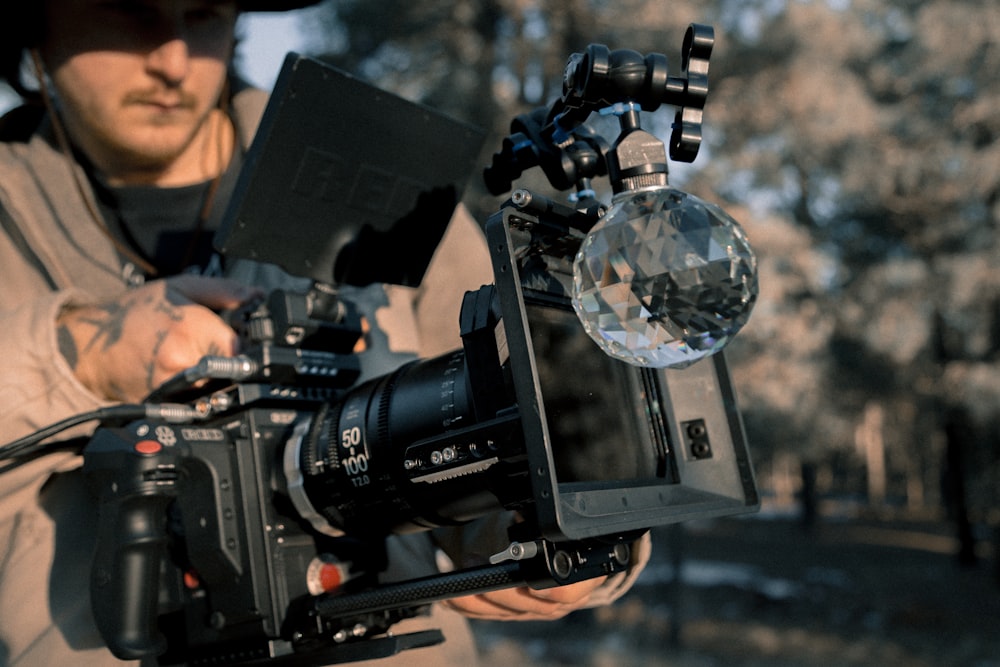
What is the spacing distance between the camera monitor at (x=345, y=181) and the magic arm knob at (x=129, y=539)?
388 millimetres

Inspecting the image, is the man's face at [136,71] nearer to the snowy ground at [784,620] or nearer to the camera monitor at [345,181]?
the camera monitor at [345,181]

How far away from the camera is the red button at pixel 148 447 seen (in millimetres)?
1403

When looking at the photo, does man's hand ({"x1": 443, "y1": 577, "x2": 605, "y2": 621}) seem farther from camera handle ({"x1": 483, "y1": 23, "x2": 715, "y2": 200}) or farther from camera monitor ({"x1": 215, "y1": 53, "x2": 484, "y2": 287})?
camera handle ({"x1": 483, "y1": 23, "x2": 715, "y2": 200})

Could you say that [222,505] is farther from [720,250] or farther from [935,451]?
[935,451]

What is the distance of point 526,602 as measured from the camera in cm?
156

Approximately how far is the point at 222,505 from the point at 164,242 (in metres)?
0.88

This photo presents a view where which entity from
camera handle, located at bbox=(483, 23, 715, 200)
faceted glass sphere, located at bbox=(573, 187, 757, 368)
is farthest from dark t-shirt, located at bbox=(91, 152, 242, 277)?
faceted glass sphere, located at bbox=(573, 187, 757, 368)

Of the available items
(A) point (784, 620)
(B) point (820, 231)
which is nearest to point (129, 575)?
(A) point (784, 620)

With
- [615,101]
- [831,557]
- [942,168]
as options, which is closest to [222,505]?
[615,101]

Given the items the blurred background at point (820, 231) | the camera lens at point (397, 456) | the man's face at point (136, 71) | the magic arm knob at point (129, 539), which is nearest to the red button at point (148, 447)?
the magic arm knob at point (129, 539)

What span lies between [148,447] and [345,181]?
57 cm

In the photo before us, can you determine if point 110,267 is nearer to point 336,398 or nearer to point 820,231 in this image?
point 336,398

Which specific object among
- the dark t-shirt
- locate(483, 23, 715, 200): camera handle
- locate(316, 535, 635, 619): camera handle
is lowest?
locate(316, 535, 635, 619): camera handle

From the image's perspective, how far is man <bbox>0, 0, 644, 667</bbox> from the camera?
61.8 inches
